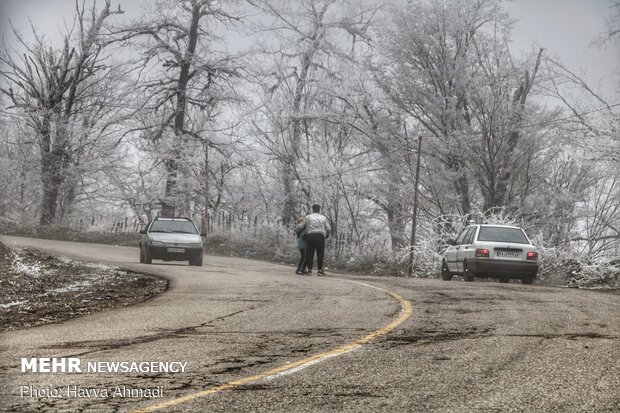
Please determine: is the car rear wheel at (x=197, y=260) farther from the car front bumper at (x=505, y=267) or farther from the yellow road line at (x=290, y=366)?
the yellow road line at (x=290, y=366)

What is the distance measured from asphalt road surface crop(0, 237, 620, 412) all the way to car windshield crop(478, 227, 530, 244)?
705 centimetres

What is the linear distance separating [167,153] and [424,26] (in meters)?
16.5

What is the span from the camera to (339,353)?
21.9ft

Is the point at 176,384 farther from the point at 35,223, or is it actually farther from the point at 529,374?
the point at 35,223

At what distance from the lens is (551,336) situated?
798cm

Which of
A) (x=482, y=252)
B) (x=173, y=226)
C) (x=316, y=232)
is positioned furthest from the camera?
(x=173, y=226)

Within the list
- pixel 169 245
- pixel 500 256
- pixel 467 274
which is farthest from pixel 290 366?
pixel 169 245

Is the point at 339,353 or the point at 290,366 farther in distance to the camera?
the point at 339,353

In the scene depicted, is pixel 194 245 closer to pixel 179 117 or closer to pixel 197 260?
Result: pixel 197 260

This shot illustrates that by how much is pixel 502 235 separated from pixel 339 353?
13.5 m

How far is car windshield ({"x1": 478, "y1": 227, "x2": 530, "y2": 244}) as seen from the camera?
1928 centimetres

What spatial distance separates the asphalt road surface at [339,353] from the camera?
4805 mm

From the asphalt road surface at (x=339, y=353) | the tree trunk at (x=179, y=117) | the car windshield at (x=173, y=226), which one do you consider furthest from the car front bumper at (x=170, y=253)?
the tree trunk at (x=179, y=117)

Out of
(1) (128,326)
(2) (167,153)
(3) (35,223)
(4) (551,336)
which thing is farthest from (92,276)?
(2) (167,153)
